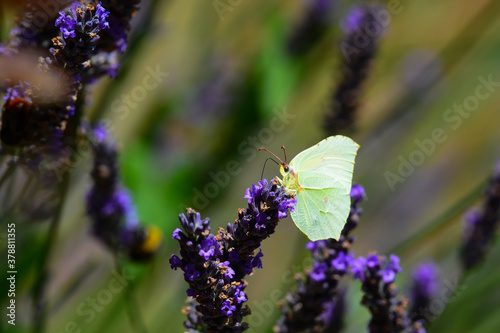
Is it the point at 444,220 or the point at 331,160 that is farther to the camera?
the point at 444,220

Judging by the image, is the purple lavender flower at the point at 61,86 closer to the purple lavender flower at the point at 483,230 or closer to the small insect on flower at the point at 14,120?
the small insect on flower at the point at 14,120

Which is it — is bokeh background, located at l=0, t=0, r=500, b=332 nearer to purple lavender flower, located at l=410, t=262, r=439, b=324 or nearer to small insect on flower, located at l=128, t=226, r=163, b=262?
purple lavender flower, located at l=410, t=262, r=439, b=324

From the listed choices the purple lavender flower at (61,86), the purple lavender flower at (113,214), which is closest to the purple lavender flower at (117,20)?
the purple lavender flower at (61,86)

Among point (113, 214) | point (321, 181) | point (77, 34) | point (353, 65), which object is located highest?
point (353, 65)

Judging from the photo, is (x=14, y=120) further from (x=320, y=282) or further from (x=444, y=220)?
(x=444, y=220)

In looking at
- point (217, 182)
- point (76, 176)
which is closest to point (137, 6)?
point (76, 176)

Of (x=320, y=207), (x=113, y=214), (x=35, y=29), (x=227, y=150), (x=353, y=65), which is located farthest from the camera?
(x=227, y=150)

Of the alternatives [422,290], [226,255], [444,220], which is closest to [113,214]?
[226,255]
